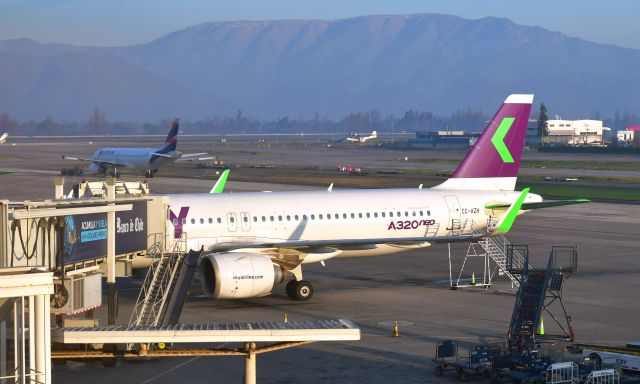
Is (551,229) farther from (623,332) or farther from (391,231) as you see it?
(623,332)

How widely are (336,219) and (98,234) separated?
15801 mm

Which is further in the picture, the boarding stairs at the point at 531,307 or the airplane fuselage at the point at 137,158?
Result: the airplane fuselage at the point at 137,158

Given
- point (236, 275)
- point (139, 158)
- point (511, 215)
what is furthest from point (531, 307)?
point (139, 158)

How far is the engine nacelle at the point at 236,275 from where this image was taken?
1380 inches

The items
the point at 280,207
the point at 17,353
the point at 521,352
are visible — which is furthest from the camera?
the point at 280,207

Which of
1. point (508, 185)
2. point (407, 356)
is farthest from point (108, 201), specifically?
point (508, 185)

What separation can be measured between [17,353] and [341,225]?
26396mm

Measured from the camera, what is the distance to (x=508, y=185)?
4709 cm

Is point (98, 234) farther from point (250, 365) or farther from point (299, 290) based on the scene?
point (299, 290)

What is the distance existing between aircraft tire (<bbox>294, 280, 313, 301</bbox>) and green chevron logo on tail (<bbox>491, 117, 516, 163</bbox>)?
12.7 m

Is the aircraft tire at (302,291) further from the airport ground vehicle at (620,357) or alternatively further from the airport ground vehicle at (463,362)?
the airport ground vehicle at (620,357)

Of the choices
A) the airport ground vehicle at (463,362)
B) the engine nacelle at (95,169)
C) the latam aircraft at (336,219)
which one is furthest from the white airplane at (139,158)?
the airport ground vehicle at (463,362)

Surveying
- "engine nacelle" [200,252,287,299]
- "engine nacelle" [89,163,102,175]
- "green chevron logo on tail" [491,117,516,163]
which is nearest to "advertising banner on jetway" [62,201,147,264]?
"engine nacelle" [200,252,287,299]

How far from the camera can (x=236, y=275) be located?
115ft
